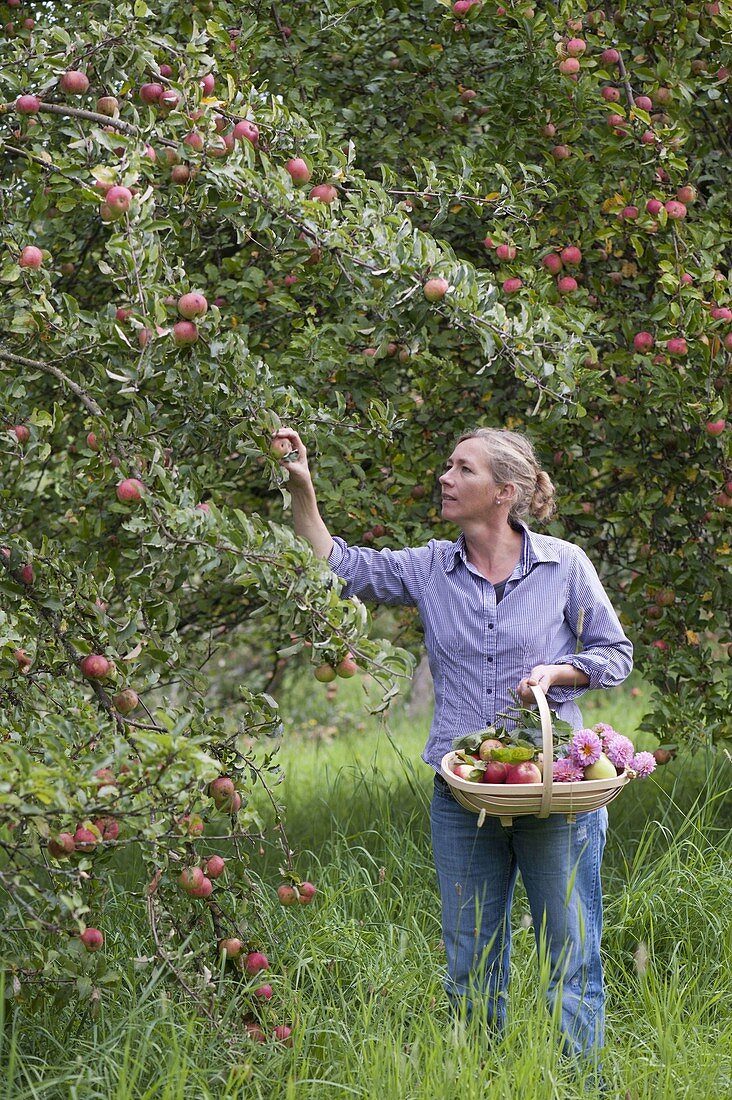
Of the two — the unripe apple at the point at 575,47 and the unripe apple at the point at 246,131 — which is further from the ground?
the unripe apple at the point at 575,47

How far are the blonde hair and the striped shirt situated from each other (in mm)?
98

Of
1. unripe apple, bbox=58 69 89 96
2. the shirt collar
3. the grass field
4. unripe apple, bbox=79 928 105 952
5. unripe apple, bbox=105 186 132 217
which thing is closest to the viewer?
unripe apple, bbox=105 186 132 217

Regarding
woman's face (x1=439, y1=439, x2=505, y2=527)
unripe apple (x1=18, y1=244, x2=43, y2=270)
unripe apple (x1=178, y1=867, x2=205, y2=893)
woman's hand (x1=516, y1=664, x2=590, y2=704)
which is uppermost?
unripe apple (x1=18, y1=244, x2=43, y2=270)

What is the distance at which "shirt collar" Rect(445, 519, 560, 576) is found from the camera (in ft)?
8.94

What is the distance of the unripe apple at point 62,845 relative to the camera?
208cm

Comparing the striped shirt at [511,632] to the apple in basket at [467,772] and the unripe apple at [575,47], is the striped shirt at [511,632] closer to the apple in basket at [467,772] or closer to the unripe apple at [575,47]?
the apple in basket at [467,772]

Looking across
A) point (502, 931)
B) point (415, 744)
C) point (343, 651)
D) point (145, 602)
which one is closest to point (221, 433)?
point (145, 602)

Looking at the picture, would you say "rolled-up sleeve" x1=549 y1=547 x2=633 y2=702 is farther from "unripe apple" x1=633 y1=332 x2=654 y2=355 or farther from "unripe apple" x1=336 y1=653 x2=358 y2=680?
"unripe apple" x1=633 y1=332 x2=654 y2=355

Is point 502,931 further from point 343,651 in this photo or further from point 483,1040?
point 343,651

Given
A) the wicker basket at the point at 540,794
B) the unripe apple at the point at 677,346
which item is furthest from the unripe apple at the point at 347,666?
the unripe apple at the point at 677,346

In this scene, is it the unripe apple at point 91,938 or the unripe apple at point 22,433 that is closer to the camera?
the unripe apple at point 91,938

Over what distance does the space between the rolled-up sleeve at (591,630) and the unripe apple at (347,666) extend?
2.04ft

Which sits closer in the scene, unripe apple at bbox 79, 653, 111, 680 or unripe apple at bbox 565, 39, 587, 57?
unripe apple at bbox 79, 653, 111, 680

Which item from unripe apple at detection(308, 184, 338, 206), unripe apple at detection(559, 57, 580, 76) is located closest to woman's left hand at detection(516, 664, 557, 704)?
unripe apple at detection(308, 184, 338, 206)
